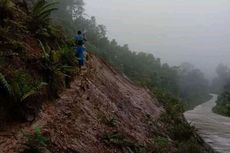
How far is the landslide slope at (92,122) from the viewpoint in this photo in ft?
26.5

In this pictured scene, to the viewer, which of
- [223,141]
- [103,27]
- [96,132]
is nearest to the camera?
[96,132]

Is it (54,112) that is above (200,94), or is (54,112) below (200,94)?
above

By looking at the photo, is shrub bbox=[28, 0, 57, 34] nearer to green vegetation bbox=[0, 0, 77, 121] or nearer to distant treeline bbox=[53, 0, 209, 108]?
green vegetation bbox=[0, 0, 77, 121]

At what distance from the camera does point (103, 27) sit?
9731cm

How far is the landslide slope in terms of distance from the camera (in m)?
8.07

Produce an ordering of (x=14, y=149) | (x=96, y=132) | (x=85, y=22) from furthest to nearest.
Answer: (x=85, y=22) → (x=96, y=132) → (x=14, y=149)

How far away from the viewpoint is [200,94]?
5586 inches

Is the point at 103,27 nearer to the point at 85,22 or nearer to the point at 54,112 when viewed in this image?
the point at 85,22

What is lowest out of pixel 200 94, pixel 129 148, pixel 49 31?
pixel 200 94

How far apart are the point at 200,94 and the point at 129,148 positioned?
135 m

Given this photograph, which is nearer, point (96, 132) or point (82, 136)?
point (82, 136)

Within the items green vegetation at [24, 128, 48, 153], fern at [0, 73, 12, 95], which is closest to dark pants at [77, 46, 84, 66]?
fern at [0, 73, 12, 95]

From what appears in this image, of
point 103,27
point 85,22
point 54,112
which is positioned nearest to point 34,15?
point 54,112

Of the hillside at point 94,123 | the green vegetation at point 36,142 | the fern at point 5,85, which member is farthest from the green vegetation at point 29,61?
the green vegetation at point 36,142
